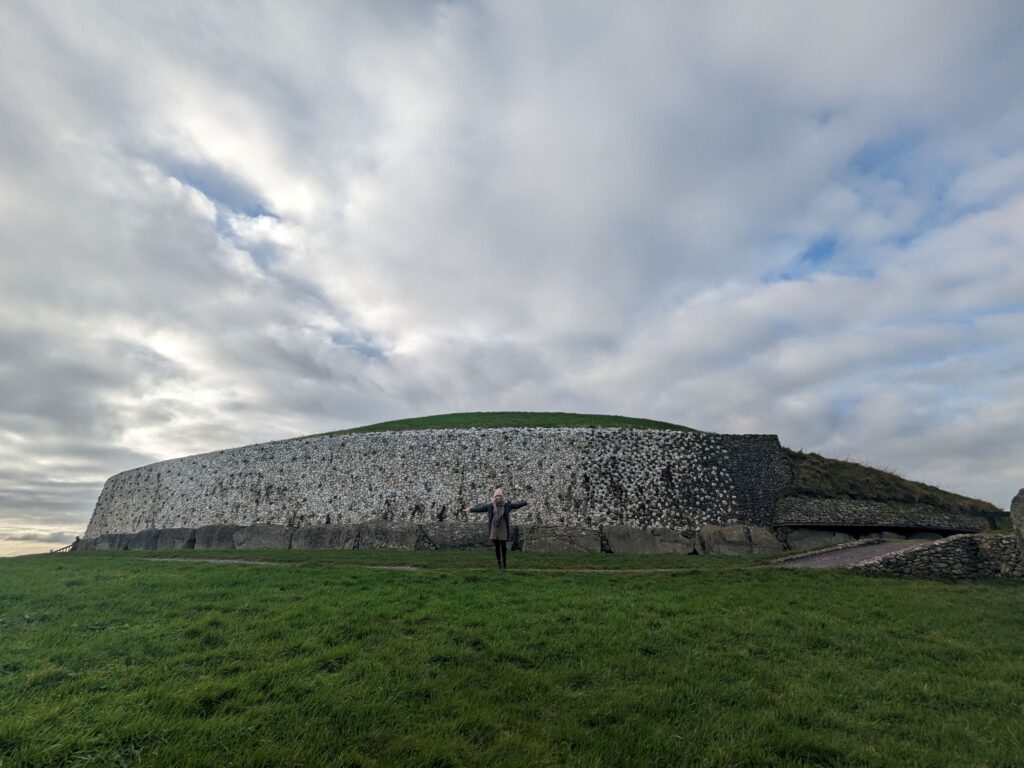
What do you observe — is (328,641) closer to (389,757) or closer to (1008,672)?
(389,757)

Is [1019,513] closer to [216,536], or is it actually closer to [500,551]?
[500,551]

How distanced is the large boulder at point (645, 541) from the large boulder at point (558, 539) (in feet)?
1.94

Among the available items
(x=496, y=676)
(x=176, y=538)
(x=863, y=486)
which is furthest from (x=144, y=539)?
(x=863, y=486)

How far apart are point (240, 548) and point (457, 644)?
72.7ft

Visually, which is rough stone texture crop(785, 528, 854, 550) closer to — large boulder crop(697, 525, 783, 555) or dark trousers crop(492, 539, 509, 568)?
large boulder crop(697, 525, 783, 555)

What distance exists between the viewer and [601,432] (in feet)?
85.0

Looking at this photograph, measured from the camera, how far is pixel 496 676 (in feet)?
20.9

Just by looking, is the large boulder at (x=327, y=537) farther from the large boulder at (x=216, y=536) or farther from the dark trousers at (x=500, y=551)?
the dark trousers at (x=500, y=551)

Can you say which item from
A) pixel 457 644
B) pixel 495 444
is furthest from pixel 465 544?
pixel 457 644

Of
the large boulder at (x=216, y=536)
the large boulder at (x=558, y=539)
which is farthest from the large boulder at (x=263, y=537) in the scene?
the large boulder at (x=558, y=539)

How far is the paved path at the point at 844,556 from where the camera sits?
52.1 ft

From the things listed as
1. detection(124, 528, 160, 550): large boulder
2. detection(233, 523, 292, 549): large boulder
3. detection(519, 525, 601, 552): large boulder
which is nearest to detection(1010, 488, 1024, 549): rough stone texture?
detection(519, 525, 601, 552): large boulder

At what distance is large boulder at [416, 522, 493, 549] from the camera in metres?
22.9

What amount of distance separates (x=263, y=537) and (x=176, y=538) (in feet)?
22.1
